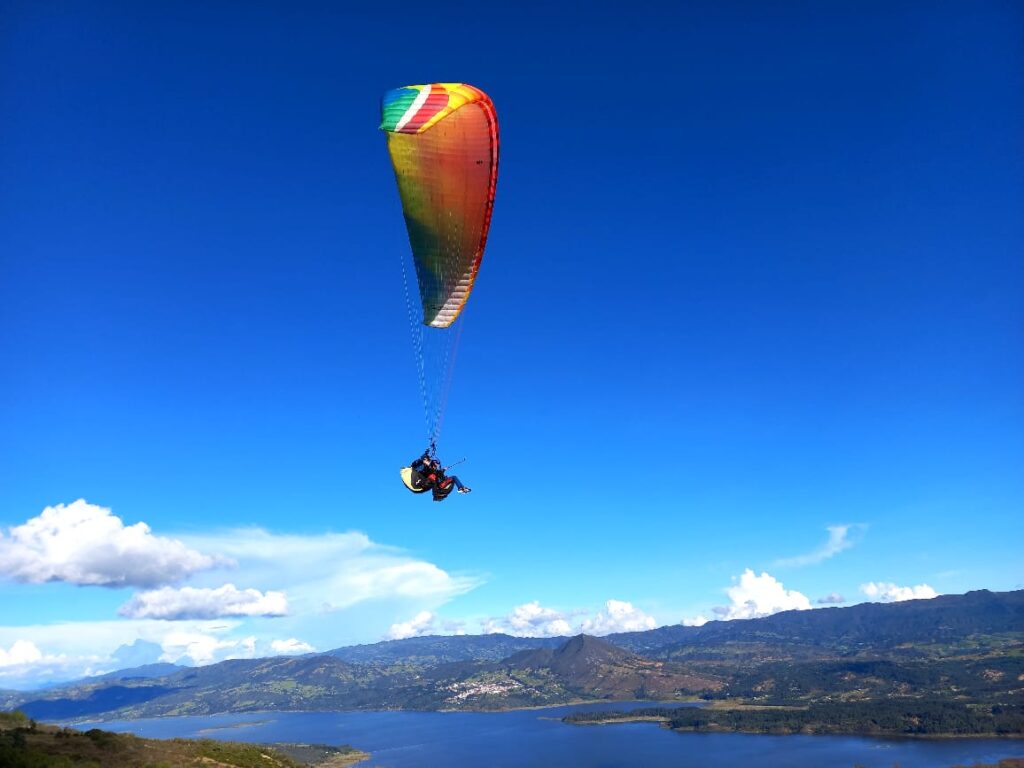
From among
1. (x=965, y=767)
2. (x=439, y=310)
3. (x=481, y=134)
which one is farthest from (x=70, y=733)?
(x=965, y=767)

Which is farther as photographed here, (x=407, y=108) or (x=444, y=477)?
(x=444, y=477)

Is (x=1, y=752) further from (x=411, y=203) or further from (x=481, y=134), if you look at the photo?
(x=481, y=134)

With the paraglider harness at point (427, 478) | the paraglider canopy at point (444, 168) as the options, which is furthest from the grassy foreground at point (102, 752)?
the paraglider canopy at point (444, 168)

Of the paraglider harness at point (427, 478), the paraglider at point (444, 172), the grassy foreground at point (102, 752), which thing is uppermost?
the paraglider at point (444, 172)

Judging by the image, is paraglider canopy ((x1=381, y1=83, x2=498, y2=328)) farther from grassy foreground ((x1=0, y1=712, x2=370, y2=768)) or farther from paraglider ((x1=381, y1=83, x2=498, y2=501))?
grassy foreground ((x1=0, y1=712, x2=370, y2=768))

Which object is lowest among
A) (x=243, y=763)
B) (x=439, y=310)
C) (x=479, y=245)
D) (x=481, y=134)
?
(x=243, y=763)

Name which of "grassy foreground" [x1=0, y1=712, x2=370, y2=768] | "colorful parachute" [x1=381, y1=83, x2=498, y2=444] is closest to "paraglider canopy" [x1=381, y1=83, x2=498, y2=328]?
"colorful parachute" [x1=381, y1=83, x2=498, y2=444]

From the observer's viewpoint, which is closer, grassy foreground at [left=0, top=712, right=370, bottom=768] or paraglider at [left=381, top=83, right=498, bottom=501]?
paraglider at [left=381, top=83, right=498, bottom=501]

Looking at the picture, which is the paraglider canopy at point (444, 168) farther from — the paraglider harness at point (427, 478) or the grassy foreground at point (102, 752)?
the grassy foreground at point (102, 752)

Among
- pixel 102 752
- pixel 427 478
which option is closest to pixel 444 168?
pixel 427 478
